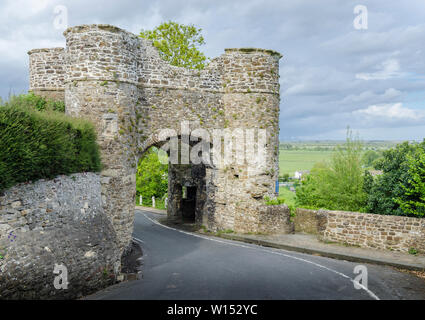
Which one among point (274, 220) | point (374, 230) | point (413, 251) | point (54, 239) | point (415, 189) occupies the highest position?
point (415, 189)

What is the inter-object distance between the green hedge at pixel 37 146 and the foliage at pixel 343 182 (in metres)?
18.6

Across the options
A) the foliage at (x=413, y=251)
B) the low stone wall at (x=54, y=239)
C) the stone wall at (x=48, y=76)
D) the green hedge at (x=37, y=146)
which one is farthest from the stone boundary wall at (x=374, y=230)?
the stone wall at (x=48, y=76)

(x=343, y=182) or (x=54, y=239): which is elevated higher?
(x=343, y=182)

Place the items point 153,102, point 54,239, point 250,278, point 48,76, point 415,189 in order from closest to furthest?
point 54,239 < point 250,278 < point 415,189 < point 153,102 < point 48,76

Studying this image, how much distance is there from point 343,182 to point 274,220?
1003 centimetres

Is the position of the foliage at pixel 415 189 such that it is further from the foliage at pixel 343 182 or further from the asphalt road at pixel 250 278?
the foliage at pixel 343 182

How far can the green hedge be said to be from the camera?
8930 mm

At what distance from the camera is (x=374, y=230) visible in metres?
15.5

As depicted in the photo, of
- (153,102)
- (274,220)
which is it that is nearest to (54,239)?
(153,102)

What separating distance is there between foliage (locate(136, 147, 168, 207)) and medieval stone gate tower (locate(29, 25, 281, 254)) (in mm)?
14841

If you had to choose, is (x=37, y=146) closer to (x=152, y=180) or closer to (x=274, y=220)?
(x=274, y=220)

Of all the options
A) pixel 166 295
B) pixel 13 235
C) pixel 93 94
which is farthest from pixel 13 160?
pixel 93 94

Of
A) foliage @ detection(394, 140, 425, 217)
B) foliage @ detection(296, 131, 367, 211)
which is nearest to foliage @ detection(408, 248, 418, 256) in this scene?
foliage @ detection(394, 140, 425, 217)

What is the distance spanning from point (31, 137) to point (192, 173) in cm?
1620
